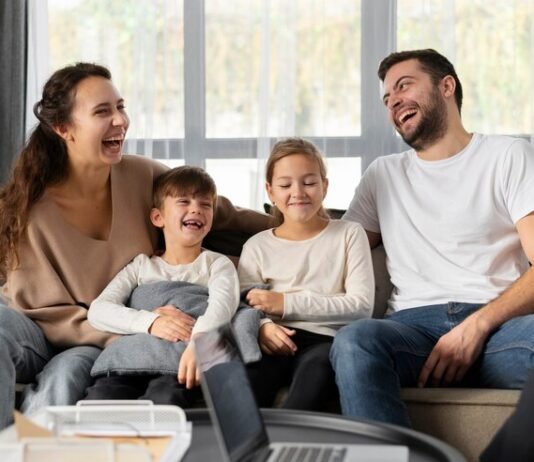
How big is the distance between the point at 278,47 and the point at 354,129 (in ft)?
1.67

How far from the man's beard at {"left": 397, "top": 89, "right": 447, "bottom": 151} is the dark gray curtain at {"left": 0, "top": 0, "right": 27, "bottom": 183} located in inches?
88.9

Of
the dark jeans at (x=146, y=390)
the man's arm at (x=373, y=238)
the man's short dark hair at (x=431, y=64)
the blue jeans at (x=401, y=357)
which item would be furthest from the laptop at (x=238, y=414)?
the man's short dark hair at (x=431, y=64)

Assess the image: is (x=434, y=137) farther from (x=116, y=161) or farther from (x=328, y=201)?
(x=328, y=201)

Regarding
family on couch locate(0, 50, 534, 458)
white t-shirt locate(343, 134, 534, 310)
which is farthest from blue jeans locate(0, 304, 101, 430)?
white t-shirt locate(343, 134, 534, 310)

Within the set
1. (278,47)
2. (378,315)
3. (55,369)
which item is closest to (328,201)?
(278,47)

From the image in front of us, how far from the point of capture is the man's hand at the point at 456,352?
97.6 inches

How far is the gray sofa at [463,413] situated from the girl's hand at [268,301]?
16.2 inches

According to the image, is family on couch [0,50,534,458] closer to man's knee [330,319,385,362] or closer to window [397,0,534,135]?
man's knee [330,319,385,362]

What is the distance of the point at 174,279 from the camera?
2.75 m

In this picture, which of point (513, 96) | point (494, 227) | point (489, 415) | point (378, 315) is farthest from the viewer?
point (513, 96)

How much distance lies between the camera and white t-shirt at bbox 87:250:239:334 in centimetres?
258

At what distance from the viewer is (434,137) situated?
2.82 m

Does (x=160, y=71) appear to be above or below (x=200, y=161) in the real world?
above

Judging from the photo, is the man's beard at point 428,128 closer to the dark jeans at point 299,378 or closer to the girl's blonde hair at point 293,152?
the girl's blonde hair at point 293,152
